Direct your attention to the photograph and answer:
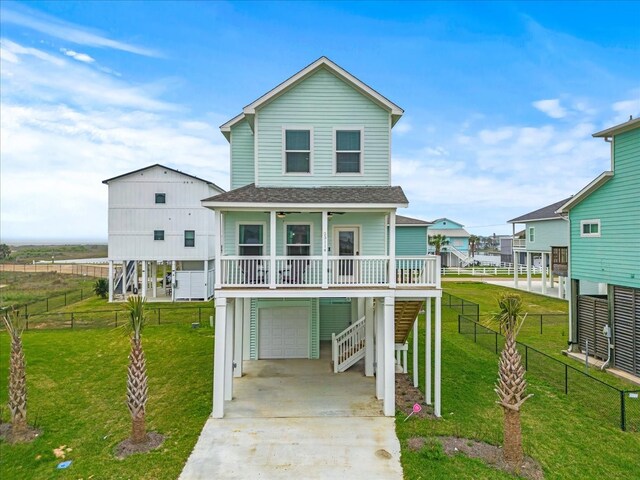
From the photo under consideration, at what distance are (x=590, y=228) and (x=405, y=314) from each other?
8.19m

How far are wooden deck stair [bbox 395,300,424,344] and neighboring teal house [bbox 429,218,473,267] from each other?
1850 inches

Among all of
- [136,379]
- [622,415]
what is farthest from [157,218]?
[622,415]

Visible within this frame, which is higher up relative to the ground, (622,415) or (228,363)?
(228,363)

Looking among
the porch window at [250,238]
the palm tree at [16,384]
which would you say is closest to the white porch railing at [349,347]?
the porch window at [250,238]

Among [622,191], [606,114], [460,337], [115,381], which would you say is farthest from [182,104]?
[606,114]

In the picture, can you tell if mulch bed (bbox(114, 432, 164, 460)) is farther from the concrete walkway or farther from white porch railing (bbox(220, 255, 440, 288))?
white porch railing (bbox(220, 255, 440, 288))

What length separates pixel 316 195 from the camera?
10555 mm

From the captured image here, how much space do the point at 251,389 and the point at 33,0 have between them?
65.0 feet

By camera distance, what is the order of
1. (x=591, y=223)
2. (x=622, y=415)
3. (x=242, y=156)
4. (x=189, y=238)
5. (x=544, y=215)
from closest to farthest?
(x=622, y=415) < (x=591, y=223) < (x=242, y=156) < (x=189, y=238) < (x=544, y=215)

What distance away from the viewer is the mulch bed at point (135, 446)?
730 centimetres

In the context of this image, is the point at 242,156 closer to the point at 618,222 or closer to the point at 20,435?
the point at 20,435

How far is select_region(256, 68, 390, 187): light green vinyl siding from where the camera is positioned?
39.4ft

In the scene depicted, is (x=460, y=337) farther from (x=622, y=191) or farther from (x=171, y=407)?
(x=171, y=407)

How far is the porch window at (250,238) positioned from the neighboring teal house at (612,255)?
39.2 feet
